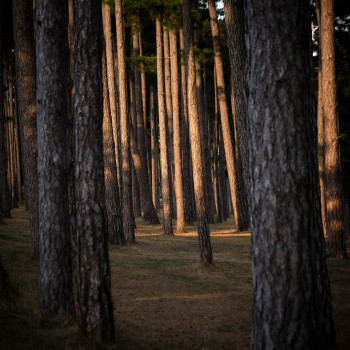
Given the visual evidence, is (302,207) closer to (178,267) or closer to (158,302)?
(158,302)

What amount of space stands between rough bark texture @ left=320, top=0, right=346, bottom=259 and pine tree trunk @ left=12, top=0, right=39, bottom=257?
8.85 metres

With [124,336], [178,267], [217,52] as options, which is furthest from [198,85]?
[124,336]

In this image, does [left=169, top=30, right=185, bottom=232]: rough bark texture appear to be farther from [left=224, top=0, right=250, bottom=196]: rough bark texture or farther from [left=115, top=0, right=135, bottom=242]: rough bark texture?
[left=224, top=0, right=250, bottom=196]: rough bark texture

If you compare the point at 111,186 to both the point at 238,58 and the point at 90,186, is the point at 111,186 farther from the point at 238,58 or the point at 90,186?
the point at 90,186

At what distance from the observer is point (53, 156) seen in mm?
5637

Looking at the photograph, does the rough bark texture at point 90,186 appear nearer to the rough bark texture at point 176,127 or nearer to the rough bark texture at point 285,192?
the rough bark texture at point 285,192

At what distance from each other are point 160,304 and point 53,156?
337 cm

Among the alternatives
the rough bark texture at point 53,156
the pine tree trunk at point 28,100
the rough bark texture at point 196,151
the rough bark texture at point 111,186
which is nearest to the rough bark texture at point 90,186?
the rough bark texture at point 53,156

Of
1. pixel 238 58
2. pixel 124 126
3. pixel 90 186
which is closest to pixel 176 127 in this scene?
pixel 124 126

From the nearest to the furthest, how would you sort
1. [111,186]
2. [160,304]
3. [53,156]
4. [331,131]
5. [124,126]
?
1. [53,156]
2. [160,304]
3. [331,131]
4. [111,186]
5. [124,126]

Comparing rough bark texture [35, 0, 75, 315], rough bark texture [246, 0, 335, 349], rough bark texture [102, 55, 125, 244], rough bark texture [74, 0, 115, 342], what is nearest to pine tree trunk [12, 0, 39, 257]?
rough bark texture [35, 0, 75, 315]

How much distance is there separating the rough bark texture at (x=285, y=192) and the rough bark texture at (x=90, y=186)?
6.78 ft

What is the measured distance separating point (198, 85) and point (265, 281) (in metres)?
22.3

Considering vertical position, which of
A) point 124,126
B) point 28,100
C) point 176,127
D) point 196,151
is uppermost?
point 176,127
